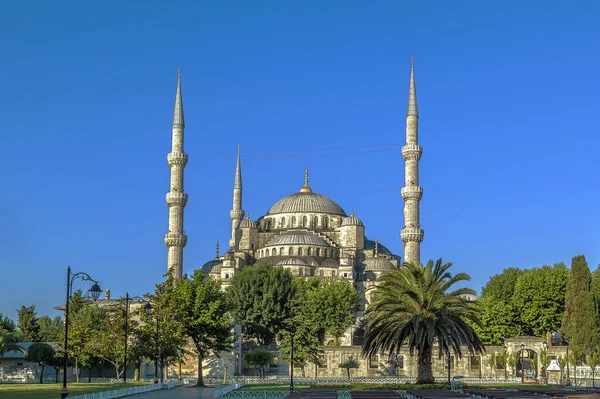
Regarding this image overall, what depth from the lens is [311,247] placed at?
96.6 meters

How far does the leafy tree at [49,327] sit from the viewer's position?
76.4 meters

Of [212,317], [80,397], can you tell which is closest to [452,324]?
[212,317]

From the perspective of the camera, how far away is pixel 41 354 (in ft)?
178

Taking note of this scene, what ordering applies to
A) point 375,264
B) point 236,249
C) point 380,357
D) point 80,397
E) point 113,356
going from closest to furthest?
point 80,397
point 113,356
point 380,357
point 375,264
point 236,249

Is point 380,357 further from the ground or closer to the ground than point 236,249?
closer to the ground

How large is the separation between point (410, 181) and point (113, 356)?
3971 cm

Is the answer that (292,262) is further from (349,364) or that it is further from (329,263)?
(349,364)

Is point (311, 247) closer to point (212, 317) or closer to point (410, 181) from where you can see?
point (410, 181)

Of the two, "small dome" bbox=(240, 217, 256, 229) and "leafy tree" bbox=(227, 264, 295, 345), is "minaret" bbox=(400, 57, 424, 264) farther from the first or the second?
"small dome" bbox=(240, 217, 256, 229)

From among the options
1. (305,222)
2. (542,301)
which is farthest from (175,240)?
(542,301)

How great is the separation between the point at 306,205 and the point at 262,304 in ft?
107

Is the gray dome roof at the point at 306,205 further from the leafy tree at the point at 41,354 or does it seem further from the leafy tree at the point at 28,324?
the leafy tree at the point at 41,354

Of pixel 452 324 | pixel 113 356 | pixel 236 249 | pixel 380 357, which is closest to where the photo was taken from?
pixel 452 324

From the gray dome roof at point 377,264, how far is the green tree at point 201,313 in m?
46.4
